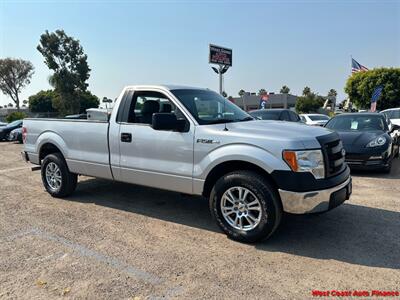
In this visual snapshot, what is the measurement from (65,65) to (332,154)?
5187cm

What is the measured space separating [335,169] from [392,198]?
251 cm

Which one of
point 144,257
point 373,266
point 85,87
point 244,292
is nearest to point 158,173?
point 144,257

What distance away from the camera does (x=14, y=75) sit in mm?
66312

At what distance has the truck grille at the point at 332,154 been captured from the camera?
4.10 m

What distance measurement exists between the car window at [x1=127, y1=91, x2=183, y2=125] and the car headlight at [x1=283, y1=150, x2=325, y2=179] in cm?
205

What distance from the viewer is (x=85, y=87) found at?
2039 inches

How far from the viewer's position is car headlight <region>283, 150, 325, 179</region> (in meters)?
3.92

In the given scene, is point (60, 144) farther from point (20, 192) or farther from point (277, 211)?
point (277, 211)

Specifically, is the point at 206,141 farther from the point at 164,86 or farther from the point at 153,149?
the point at 164,86

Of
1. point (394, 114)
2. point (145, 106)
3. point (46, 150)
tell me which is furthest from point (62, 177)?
point (394, 114)

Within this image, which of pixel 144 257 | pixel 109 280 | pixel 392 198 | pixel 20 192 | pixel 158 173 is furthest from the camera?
pixel 20 192

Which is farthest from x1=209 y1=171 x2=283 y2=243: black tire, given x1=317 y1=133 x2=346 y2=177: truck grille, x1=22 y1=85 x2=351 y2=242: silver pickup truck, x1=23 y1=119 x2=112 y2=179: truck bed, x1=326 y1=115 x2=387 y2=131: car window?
x1=326 y1=115 x2=387 y2=131: car window

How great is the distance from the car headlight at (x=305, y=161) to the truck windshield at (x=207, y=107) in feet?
4.15

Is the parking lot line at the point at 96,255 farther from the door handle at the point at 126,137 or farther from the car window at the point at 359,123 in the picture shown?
the car window at the point at 359,123
